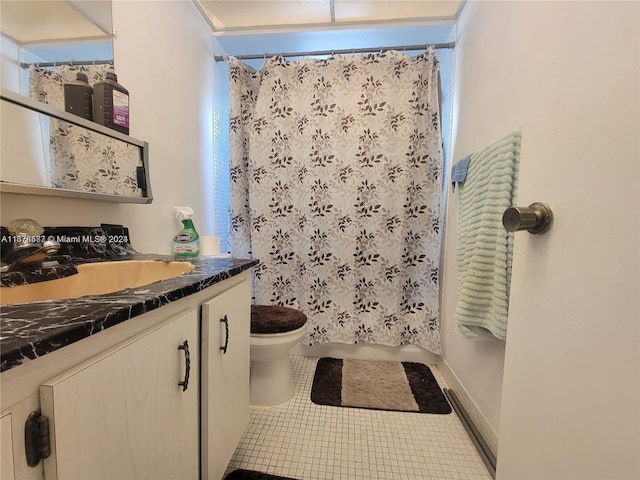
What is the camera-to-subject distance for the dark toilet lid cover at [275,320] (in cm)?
143

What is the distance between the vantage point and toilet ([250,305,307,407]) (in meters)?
1.42

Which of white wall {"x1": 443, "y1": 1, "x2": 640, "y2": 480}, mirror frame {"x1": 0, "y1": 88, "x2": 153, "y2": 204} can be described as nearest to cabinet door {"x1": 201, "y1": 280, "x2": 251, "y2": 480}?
mirror frame {"x1": 0, "y1": 88, "x2": 153, "y2": 204}

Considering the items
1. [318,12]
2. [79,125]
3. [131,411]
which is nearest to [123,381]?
[131,411]

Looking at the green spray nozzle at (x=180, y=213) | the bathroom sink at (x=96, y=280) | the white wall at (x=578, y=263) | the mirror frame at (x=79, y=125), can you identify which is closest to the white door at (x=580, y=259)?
the white wall at (x=578, y=263)

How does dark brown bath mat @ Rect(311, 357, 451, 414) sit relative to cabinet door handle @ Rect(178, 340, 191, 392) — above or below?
below

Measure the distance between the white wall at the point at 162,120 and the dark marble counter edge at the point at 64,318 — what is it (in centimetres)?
52

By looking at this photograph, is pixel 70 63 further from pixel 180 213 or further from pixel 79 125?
pixel 180 213

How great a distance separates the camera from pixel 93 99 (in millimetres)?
1013

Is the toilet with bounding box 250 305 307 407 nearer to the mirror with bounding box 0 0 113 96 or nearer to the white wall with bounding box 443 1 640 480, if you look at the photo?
the white wall with bounding box 443 1 640 480

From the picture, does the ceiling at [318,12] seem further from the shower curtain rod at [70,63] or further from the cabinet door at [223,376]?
the cabinet door at [223,376]

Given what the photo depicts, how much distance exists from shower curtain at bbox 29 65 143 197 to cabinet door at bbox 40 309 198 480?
2.16 ft

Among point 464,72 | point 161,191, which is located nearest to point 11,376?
point 161,191

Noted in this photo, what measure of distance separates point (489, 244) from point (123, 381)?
1158 mm

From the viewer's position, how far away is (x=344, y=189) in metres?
1.91
